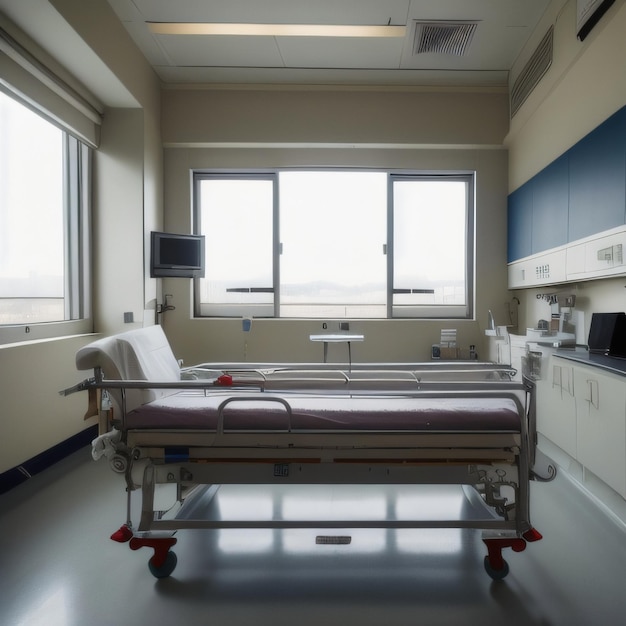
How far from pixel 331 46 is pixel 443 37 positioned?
88 centimetres

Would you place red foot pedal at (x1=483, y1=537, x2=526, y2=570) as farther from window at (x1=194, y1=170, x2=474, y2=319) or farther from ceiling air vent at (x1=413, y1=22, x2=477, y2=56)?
ceiling air vent at (x1=413, y1=22, x2=477, y2=56)

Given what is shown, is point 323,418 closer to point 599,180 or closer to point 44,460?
point 599,180

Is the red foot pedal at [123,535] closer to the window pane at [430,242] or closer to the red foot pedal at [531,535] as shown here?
the red foot pedal at [531,535]

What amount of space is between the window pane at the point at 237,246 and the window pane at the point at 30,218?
138 centimetres

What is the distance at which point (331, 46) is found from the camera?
358 centimetres

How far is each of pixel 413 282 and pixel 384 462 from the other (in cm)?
300

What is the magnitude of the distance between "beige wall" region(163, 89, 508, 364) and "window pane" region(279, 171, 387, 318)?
212 mm

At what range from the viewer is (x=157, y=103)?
410 centimetres

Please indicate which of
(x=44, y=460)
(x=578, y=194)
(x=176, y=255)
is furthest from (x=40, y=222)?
(x=578, y=194)

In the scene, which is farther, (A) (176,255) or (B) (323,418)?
(A) (176,255)

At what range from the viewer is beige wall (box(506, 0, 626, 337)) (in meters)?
2.43

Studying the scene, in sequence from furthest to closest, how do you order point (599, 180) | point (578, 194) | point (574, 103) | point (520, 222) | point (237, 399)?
point (520, 222) < point (574, 103) < point (578, 194) < point (599, 180) < point (237, 399)

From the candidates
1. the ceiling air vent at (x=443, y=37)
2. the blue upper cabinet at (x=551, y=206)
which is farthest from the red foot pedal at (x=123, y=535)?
the ceiling air vent at (x=443, y=37)

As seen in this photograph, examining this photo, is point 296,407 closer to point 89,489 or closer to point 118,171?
point 89,489
